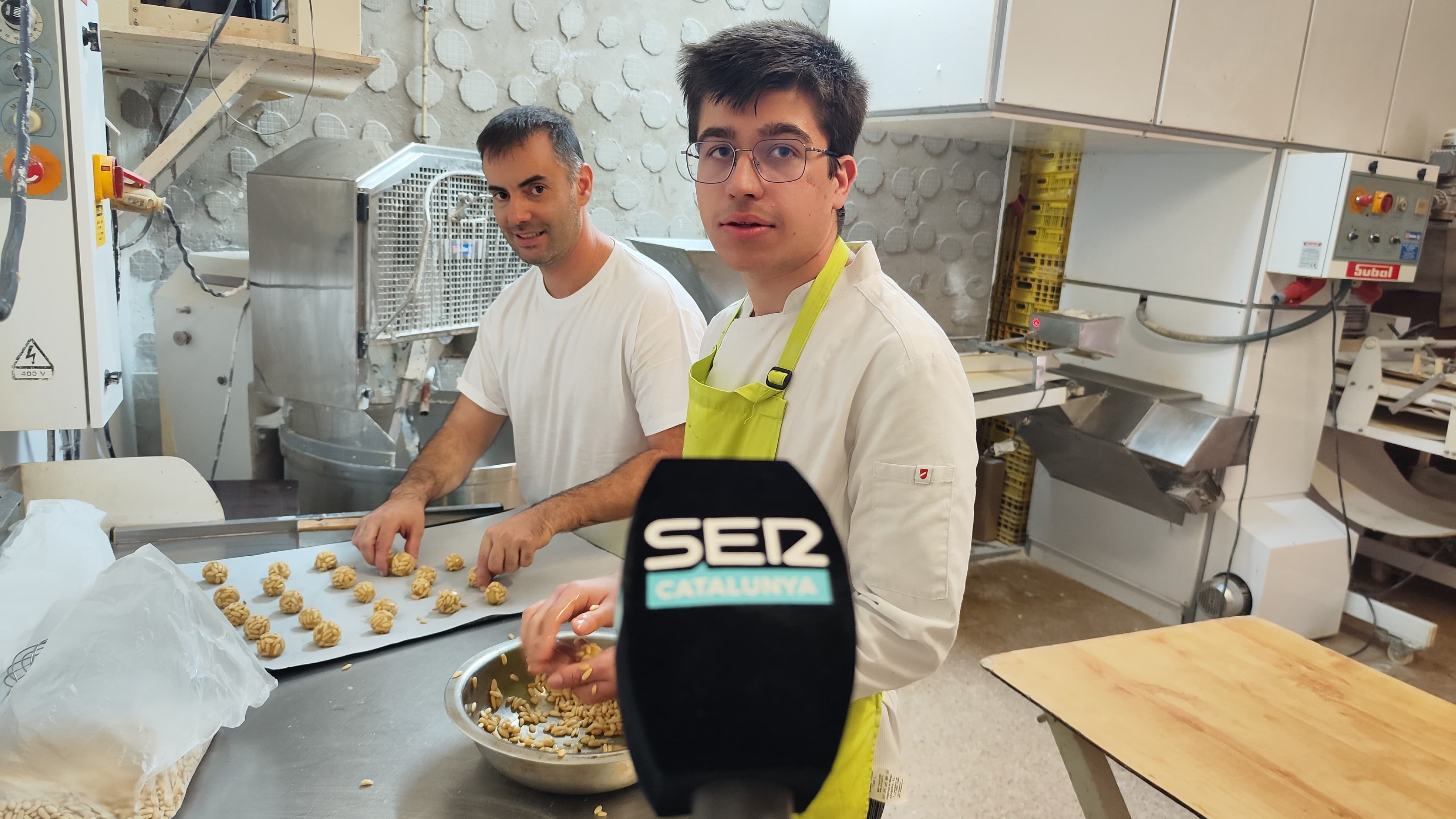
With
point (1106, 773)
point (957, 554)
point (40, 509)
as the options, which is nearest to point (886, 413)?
→ point (957, 554)

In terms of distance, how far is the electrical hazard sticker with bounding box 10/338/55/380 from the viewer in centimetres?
134

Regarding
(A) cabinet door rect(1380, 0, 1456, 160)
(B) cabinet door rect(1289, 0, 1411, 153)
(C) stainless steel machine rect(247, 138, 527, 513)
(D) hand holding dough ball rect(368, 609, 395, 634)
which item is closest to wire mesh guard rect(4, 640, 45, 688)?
(D) hand holding dough ball rect(368, 609, 395, 634)

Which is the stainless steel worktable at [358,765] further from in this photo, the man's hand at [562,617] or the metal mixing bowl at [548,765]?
the man's hand at [562,617]

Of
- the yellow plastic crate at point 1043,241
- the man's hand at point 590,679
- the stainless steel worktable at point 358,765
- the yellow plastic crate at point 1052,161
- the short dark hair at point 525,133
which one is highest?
the yellow plastic crate at point 1052,161

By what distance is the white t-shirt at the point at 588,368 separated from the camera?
→ 190 cm

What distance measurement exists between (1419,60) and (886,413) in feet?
12.2

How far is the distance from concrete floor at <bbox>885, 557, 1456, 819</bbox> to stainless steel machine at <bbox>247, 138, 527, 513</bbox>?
1.55m

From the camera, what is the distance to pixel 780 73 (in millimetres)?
994

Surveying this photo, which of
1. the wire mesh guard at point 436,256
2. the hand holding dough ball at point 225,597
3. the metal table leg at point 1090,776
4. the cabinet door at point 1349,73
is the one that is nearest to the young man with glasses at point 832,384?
the metal table leg at point 1090,776

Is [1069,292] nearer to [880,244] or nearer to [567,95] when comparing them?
[880,244]

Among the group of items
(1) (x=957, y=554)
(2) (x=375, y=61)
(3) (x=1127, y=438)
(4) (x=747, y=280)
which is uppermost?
(2) (x=375, y=61)

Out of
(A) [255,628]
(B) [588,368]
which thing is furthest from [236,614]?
(B) [588,368]

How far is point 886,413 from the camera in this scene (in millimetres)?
931

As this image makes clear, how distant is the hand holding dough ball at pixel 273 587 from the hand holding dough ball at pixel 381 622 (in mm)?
210
